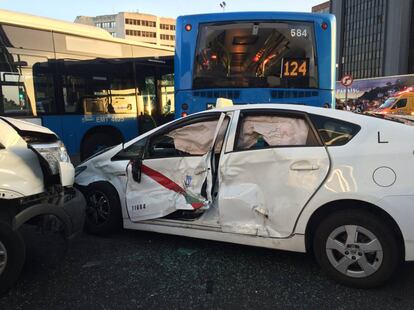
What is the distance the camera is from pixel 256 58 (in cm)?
704

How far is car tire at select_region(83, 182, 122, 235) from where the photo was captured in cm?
459

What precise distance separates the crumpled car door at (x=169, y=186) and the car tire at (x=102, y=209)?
19 cm

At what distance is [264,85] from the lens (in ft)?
22.9

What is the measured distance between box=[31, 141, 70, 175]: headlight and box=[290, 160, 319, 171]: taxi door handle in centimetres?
205

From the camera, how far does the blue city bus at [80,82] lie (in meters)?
7.63

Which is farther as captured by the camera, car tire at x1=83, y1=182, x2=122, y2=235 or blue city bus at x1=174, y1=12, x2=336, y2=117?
blue city bus at x1=174, y1=12, x2=336, y2=117

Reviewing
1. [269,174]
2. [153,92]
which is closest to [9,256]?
[269,174]

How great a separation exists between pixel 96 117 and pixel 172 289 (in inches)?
248

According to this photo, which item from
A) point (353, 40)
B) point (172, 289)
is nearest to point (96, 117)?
point (172, 289)

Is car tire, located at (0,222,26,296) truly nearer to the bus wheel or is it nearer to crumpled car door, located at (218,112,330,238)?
crumpled car door, located at (218,112,330,238)

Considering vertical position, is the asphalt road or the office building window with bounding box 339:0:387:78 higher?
the office building window with bounding box 339:0:387:78

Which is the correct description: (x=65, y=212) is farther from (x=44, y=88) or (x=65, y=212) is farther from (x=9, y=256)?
(x=44, y=88)

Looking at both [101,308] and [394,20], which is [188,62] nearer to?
[101,308]

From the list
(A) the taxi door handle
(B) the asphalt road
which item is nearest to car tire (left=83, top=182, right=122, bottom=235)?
(B) the asphalt road
